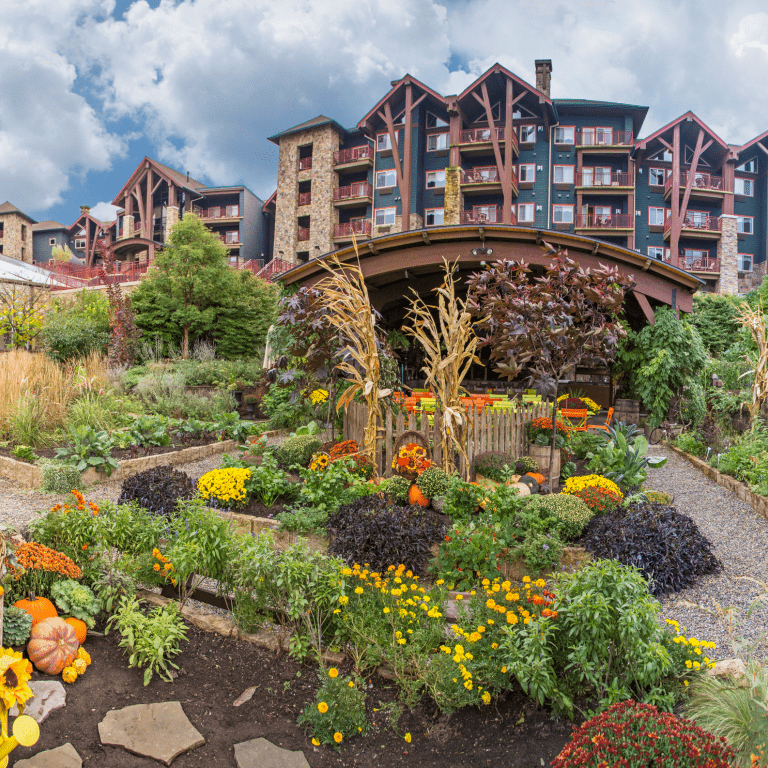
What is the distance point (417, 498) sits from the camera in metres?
5.25

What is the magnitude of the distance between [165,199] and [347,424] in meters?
34.2

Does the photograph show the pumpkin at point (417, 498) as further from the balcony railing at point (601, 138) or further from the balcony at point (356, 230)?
the balcony railing at point (601, 138)

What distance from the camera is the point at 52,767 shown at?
199cm

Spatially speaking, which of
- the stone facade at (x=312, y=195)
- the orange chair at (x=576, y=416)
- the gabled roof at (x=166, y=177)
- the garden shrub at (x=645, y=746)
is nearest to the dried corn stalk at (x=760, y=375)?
the orange chair at (x=576, y=416)

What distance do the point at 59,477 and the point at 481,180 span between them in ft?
78.7

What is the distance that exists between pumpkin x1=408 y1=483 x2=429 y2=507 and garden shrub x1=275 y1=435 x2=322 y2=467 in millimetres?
1688

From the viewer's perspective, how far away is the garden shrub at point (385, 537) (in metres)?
4.09

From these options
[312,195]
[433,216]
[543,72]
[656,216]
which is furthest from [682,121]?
[312,195]

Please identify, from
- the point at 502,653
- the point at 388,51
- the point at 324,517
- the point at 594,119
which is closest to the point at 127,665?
the point at 502,653

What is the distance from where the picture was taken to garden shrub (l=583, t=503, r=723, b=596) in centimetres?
406

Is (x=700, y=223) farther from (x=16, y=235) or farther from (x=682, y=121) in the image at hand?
(x=16, y=235)

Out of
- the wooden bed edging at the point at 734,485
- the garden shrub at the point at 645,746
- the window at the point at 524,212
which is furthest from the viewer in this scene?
the window at the point at 524,212

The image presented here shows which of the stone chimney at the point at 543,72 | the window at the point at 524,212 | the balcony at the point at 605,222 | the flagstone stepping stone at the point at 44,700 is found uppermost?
the stone chimney at the point at 543,72

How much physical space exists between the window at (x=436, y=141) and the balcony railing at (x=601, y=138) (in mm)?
6498
